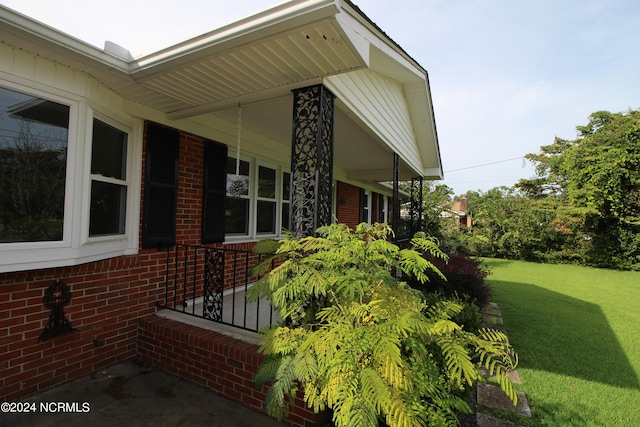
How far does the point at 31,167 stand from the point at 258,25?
214 centimetres

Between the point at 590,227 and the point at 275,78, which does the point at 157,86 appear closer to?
the point at 275,78

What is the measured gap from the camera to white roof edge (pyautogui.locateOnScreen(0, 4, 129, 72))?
6.21 feet

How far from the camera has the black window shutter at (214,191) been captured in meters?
4.09

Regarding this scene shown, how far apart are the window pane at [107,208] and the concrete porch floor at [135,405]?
1433 mm

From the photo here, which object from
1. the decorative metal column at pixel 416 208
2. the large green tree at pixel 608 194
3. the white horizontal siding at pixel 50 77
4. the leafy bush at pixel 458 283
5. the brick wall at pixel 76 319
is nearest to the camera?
the white horizontal siding at pixel 50 77

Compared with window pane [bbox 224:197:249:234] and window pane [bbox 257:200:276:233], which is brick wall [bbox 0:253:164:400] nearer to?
window pane [bbox 224:197:249:234]

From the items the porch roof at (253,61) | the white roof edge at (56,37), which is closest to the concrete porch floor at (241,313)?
the porch roof at (253,61)

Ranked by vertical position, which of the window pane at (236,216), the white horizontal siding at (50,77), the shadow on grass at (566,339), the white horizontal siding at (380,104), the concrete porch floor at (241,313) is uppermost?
the white horizontal siding at (380,104)

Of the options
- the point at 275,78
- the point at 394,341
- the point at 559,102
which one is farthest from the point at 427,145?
the point at 394,341

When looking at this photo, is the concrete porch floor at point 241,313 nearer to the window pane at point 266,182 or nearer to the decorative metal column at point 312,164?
the decorative metal column at point 312,164

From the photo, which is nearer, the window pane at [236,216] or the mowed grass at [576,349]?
the mowed grass at [576,349]

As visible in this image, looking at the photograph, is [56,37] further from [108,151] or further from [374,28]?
[374,28]

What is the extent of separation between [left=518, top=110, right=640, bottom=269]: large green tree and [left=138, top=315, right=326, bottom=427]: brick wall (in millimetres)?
15680

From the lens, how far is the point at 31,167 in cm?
234
